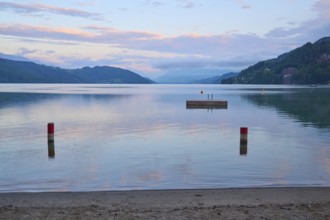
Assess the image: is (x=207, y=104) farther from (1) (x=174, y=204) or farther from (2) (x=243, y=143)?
(1) (x=174, y=204)

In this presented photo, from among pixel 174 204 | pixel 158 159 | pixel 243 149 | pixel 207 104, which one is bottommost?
pixel 158 159

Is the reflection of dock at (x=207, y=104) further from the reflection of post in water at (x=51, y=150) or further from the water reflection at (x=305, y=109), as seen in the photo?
the reflection of post in water at (x=51, y=150)

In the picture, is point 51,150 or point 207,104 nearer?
point 51,150

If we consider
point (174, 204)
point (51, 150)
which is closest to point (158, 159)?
point (51, 150)

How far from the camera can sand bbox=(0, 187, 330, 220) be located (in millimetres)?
11711

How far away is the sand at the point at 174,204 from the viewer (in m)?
11.7

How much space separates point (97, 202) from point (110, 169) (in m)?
7.97

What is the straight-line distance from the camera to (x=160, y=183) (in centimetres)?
1852

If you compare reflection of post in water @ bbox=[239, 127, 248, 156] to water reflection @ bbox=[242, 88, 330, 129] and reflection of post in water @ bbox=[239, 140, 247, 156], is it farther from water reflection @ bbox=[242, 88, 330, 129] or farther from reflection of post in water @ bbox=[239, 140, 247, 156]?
water reflection @ bbox=[242, 88, 330, 129]

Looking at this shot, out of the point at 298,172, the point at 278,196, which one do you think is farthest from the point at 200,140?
the point at 278,196

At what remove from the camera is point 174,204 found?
44.5ft

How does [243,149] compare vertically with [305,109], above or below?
below

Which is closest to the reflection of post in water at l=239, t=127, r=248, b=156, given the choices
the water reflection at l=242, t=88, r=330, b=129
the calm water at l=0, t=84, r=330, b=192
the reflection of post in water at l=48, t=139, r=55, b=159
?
the calm water at l=0, t=84, r=330, b=192

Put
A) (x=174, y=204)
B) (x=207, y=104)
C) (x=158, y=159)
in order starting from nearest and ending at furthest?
(x=174, y=204) < (x=158, y=159) < (x=207, y=104)
